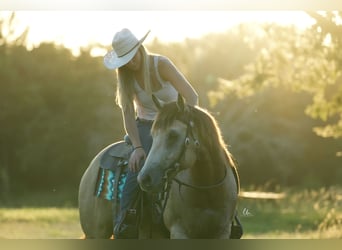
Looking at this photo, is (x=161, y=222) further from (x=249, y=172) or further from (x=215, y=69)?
(x=215, y=69)

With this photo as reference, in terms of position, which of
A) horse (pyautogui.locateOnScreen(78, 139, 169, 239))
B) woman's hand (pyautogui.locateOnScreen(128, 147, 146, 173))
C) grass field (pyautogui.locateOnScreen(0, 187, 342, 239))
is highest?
woman's hand (pyautogui.locateOnScreen(128, 147, 146, 173))

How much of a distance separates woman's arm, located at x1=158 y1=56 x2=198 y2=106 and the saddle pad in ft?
2.80

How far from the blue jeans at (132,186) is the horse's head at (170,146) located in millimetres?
567

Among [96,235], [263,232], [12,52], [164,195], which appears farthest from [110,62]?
[12,52]

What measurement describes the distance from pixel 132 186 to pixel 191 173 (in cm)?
54

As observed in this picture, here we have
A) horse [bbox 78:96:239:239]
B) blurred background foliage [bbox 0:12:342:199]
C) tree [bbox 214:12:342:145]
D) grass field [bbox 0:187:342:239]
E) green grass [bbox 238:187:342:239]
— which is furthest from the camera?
blurred background foliage [bbox 0:12:342:199]

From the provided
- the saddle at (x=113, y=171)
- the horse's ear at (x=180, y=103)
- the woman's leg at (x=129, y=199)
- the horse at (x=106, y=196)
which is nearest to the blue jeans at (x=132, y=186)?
the woman's leg at (x=129, y=199)

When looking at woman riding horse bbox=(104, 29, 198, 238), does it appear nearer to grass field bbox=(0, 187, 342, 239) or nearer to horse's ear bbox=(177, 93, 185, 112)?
horse's ear bbox=(177, 93, 185, 112)

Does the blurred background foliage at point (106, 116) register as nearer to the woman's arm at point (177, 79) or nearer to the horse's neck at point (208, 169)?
the woman's arm at point (177, 79)

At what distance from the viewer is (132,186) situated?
223 inches

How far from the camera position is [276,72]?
10.6 meters

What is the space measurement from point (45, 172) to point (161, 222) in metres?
Result: 7.07

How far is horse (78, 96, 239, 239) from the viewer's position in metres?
5.13

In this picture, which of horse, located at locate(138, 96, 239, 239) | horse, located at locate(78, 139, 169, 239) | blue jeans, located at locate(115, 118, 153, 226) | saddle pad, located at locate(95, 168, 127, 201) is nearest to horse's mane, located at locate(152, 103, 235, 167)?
horse, located at locate(138, 96, 239, 239)
